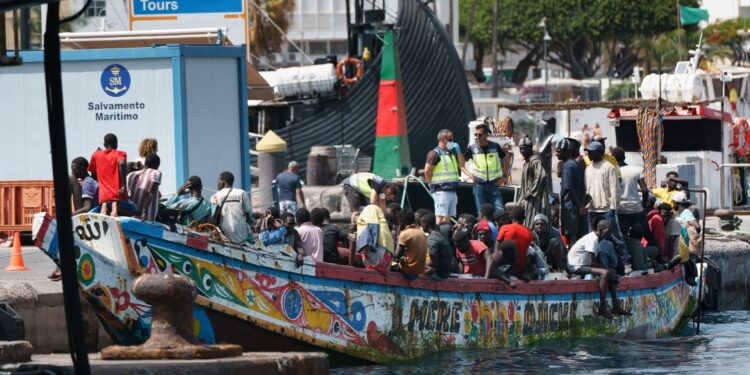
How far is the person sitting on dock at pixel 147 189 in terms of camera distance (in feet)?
43.9

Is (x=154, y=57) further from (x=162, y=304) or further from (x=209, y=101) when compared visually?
(x=162, y=304)

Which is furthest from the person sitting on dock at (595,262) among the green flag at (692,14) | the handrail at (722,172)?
the green flag at (692,14)

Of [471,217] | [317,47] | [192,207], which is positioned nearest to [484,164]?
[471,217]

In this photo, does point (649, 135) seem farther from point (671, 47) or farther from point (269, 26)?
point (671, 47)

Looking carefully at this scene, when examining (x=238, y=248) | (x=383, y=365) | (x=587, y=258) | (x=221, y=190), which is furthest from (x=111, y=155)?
(x=587, y=258)

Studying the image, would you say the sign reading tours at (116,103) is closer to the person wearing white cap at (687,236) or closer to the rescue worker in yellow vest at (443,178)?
the rescue worker in yellow vest at (443,178)

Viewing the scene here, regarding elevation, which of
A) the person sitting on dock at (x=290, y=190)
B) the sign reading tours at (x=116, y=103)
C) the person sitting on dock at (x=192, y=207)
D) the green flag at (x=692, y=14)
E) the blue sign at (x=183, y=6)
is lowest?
the person sitting on dock at (x=290, y=190)

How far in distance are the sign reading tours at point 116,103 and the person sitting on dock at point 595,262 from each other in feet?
16.2

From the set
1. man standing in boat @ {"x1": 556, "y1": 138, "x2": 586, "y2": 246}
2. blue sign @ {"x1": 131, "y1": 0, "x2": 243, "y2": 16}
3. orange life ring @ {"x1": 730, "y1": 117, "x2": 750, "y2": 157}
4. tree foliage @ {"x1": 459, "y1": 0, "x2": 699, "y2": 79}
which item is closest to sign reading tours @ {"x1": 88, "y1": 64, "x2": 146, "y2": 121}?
man standing in boat @ {"x1": 556, "y1": 138, "x2": 586, "y2": 246}

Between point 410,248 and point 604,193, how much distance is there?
11.2 ft

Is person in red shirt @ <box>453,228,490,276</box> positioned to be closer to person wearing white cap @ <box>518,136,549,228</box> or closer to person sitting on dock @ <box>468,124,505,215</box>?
person wearing white cap @ <box>518,136,549,228</box>

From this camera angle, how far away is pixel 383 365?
13.6 m

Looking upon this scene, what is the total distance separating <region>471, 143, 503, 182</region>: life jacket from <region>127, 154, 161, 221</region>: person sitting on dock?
4.99 metres

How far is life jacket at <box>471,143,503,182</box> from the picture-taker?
57.1ft
